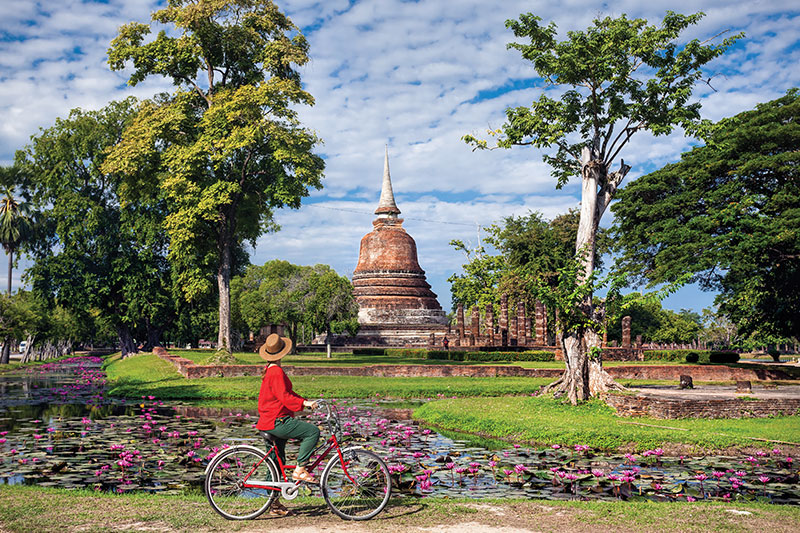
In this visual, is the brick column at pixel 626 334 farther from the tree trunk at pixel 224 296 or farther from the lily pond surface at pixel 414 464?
the lily pond surface at pixel 414 464

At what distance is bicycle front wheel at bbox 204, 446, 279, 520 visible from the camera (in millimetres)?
6727

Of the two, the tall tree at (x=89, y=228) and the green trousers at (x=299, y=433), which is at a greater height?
the tall tree at (x=89, y=228)

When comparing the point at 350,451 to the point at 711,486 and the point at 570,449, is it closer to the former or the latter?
the point at 711,486

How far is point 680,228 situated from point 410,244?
37.8 meters

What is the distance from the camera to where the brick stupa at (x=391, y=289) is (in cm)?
6012

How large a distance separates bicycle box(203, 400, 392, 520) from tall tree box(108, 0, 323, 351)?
22.0 m

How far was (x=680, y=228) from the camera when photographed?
31.5m

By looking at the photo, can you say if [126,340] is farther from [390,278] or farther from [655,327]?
[655,327]

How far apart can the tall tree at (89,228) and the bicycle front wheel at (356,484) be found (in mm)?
33001

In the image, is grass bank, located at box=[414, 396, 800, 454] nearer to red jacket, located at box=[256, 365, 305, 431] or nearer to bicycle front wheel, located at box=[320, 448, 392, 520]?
bicycle front wheel, located at box=[320, 448, 392, 520]

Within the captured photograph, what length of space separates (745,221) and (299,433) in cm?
2667

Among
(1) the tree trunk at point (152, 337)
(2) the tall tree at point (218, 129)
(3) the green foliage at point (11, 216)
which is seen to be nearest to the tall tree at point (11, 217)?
(3) the green foliage at point (11, 216)

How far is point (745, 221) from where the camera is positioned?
1126 inches

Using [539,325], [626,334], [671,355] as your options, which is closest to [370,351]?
[539,325]
